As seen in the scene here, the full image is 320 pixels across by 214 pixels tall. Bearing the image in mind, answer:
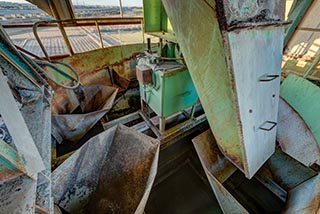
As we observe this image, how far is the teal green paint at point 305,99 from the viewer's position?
124cm

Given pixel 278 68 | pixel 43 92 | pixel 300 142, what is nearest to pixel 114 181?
pixel 43 92

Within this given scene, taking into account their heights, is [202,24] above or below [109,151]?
above

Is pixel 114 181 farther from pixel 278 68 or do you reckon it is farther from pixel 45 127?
pixel 278 68

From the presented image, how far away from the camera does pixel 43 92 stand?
1.12 meters

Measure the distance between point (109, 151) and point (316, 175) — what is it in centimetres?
173

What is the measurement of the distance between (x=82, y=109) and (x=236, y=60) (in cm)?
175

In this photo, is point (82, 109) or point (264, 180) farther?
point (82, 109)

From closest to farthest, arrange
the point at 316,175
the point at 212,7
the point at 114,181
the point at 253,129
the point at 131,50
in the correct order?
the point at 212,7
the point at 253,129
the point at 316,175
the point at 114,181
the point at 131,50

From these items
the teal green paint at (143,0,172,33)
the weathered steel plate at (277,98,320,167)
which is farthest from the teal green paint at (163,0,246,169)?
the teal green paint at (143,0,172,33)

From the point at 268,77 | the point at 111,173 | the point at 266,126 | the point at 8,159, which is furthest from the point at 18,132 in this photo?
the point at 266,126

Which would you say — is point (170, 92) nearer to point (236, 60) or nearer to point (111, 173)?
point (236, 60)

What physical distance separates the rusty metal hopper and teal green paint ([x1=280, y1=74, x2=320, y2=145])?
182 cm

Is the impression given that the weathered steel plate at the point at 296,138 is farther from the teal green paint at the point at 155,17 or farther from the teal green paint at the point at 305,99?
the teal green paint at the point at 155,17

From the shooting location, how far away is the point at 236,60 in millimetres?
728
